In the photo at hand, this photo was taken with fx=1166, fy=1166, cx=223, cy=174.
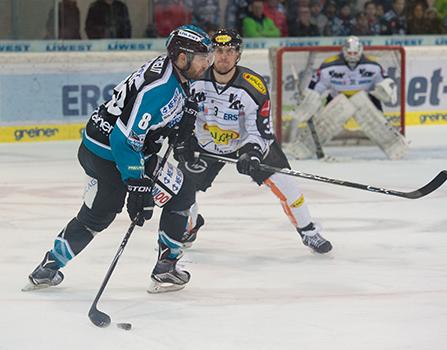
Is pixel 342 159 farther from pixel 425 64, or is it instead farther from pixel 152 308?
pixel 152 308

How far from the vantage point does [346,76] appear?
9.09 m

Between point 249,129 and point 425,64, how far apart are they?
20.5 feet

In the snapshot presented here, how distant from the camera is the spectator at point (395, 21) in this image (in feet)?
37.8

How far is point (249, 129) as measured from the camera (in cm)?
526

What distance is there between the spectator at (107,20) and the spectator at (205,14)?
634 mm

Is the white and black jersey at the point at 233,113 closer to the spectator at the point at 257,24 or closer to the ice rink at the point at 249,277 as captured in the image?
the ice rink at the point at 249,277

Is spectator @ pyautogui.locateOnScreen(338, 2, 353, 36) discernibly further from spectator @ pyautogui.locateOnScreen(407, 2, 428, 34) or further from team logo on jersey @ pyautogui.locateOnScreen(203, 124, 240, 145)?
team logo on jersey @ pyautogui.locateOnScreen(203, 124, 240, 145)

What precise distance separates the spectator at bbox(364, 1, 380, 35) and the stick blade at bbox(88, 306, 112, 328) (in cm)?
783

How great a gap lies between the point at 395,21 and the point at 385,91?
110 inches

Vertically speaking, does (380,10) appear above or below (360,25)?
above

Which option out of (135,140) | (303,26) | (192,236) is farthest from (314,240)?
(303,26)

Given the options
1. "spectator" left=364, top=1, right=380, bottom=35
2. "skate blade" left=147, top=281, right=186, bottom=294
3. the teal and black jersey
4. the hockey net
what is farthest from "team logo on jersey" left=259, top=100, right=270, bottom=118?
"spectator" left=364, top=1, right=380, bottom=35

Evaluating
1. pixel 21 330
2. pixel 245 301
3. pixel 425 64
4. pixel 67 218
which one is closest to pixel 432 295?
pixel 245 301

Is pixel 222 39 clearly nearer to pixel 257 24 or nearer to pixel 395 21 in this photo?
pixel 257 24
